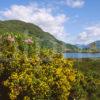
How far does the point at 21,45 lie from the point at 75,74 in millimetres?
6876

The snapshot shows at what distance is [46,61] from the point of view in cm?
2997

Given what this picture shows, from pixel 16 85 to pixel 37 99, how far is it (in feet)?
6.99

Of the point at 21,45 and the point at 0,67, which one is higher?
the point at 21,45

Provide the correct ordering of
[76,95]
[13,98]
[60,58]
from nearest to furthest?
[13,98], [60,58], [76,95]

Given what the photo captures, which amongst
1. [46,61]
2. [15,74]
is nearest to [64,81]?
[46,61]

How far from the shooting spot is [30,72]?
27766 millimetres

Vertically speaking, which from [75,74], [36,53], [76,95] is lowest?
[76,95]

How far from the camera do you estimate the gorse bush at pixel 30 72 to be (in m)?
27.0

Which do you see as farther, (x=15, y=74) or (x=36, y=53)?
(x=36, y=53)

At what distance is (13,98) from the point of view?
26.7 metres

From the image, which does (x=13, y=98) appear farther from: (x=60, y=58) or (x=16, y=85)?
(x=60, y=58)

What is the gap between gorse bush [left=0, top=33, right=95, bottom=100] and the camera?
26953 millimetres

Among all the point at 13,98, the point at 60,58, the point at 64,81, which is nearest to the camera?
the point at 13,98

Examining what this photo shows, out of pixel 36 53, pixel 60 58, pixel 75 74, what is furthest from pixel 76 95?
pixel 36 53
